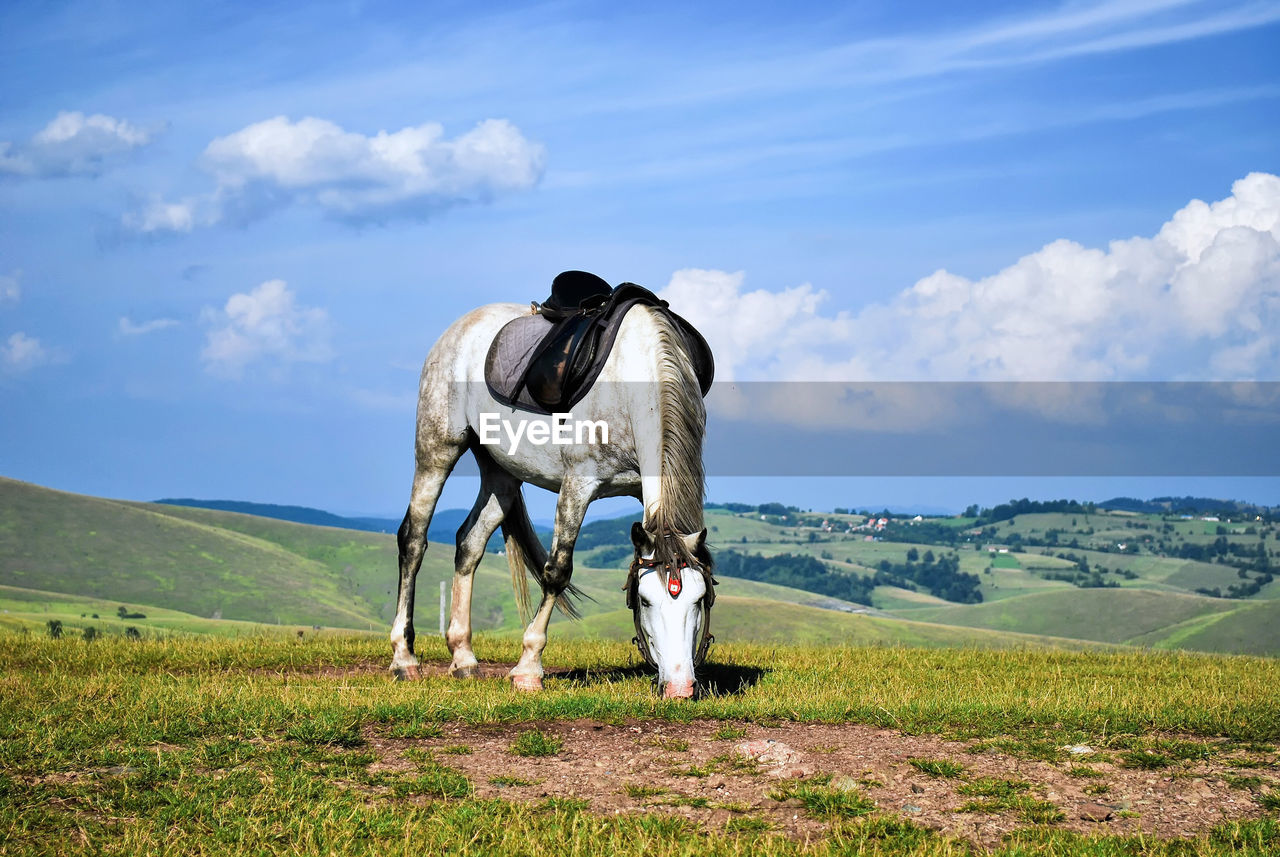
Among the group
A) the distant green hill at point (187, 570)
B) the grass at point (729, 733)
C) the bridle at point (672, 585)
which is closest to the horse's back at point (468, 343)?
the bridle at point (672, 585)

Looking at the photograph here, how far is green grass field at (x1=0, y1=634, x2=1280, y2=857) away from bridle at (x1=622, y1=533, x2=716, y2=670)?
49cm

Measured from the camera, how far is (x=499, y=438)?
1195 centimetres

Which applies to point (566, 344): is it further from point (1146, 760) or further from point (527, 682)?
point (1146, 760)

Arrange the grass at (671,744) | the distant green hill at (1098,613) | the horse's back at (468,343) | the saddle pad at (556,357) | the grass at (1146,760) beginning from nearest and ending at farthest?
the grass at (1146,760)
the grass at (671,744)
the saddle pad at (556,357)
the horse's back at (468,343)
the distant green hill at (1098,613)

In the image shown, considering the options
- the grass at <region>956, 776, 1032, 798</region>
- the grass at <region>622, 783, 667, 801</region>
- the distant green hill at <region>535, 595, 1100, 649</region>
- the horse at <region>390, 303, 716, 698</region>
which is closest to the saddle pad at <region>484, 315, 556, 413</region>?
the horse at <region>390, 303, 716, 698</region>

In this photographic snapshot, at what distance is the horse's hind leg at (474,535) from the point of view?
12.6m

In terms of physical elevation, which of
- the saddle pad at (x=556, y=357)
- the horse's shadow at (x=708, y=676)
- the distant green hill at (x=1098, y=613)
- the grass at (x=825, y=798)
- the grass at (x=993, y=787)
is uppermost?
the saddle pad at (x=556, y=357)

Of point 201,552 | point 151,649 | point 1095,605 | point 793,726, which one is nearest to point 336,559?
point 201,552

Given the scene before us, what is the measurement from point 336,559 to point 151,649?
349ft

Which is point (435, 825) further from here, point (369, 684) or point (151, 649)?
point (151, 649)

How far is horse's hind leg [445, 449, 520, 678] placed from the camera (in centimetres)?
1262

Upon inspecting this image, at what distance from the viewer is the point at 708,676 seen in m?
12.2

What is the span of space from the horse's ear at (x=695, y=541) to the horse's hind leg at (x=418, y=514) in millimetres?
4418

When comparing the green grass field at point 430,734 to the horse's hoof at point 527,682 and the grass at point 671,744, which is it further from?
the grass at point 671,744
